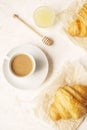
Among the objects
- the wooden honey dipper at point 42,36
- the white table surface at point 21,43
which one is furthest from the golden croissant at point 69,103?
the wooden honey dipper at point 42,36

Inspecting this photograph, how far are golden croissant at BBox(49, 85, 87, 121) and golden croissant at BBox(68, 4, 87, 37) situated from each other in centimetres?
23

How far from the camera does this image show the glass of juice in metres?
1.44

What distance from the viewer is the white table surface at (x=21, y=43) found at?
4.32 feet

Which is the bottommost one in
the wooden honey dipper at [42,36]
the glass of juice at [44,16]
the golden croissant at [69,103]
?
the golden croissant at [69,103]

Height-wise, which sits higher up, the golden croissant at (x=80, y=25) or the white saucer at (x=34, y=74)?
the golden croissant at (x=80, y=25)

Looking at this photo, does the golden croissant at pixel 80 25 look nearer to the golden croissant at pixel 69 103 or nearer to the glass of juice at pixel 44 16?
the glass of juice at pixel 44 16

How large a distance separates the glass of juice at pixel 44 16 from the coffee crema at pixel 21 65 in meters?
0.18

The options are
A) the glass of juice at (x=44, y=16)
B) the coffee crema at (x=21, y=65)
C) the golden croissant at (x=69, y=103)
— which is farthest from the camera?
the glass of juice at (x=44, y=16)

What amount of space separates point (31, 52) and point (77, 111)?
0.33 metres

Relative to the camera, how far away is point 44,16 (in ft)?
4.79

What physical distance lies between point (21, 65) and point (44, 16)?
26 centimetres

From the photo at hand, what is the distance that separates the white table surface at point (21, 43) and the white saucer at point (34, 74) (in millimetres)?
22

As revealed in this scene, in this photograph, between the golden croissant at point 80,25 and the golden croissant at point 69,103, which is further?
the golden croissant at point 80,25

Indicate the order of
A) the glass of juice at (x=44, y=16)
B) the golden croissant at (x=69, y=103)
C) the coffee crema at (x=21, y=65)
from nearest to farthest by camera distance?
the golden croissant at (x=69, y=103) → the coffee crema at (x=21, y=65) → the glass of juice at (x=44, y=16)
